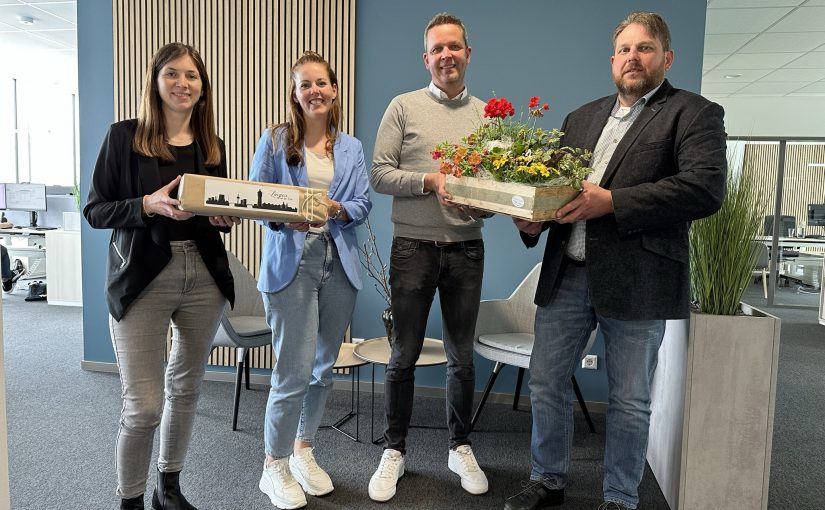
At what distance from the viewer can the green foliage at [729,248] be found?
2.33 m

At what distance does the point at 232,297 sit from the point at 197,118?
0.65 m

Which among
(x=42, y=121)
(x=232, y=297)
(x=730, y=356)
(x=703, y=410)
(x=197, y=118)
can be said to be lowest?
(x=703, y=410)

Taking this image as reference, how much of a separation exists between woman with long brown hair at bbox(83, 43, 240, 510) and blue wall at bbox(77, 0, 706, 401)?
6.58 ft

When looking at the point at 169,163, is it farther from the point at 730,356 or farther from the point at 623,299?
the point at 730,356

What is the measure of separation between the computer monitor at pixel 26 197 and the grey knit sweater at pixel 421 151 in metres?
7.44

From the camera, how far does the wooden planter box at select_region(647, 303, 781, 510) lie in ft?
7.39

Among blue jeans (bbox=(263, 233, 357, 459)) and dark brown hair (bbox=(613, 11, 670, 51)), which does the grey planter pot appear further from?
blue jeans (bbox=(263, 233, 357, 459))

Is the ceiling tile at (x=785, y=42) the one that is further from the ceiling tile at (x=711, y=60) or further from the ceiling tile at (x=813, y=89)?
the ceiling tile at (x=813, y=89)

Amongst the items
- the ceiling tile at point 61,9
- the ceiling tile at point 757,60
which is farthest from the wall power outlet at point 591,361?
the ceiling tile at point 61,9

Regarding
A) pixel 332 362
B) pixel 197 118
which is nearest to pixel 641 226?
pixel 332 362

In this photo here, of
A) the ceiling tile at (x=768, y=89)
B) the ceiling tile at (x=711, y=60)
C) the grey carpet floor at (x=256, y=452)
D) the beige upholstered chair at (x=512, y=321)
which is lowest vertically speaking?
the grey carpet floor at (x=256, y=452)

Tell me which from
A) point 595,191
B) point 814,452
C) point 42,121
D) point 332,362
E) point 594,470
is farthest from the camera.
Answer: point 42,121

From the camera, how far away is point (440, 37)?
2.31 meters

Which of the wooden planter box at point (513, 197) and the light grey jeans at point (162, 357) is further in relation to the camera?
the light grey jeans at point (162, 357)
